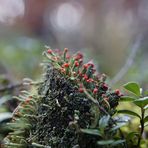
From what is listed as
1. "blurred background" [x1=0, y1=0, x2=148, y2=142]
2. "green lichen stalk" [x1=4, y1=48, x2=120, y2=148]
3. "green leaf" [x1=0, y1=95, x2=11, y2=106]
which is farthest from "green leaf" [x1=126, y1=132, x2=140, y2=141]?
"blurred background" [x1=0, y1=0, x2=148, y2=142]

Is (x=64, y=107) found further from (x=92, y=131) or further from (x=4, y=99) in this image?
(x=4, y=99)

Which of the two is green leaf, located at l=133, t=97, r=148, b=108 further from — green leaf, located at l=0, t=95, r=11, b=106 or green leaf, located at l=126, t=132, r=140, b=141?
green leaf, located at l=0, t=95, r=11, b=106

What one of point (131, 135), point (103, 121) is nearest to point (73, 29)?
point (131, 135)

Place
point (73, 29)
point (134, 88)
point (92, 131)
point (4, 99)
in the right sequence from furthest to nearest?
point (73, 29) → point (4, 99) → point (134, 88) → point (92, 131)

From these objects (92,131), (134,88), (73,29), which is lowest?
(92,131)

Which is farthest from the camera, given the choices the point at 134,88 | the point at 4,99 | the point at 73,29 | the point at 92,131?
the point at 73,29

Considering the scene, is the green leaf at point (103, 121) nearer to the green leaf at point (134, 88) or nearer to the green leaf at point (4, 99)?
the green leaf at point (134, 88)

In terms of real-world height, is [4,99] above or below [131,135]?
above

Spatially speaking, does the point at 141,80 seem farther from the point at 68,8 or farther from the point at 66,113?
the point at 68,8
